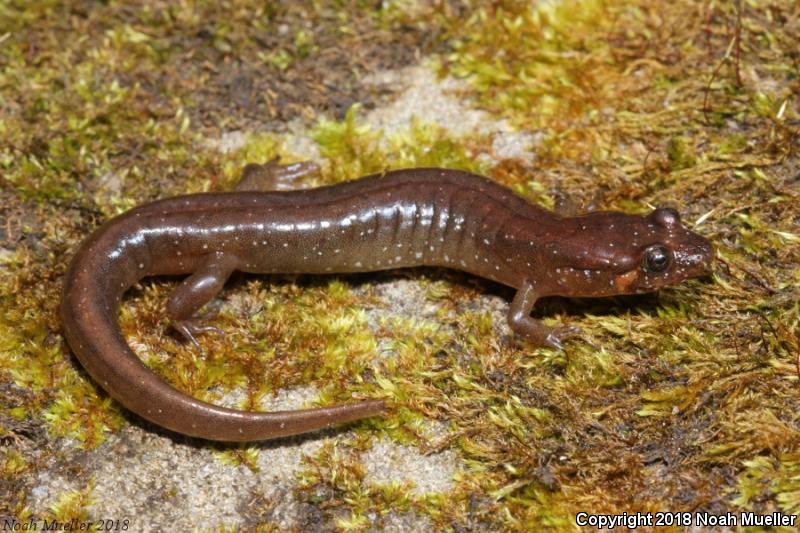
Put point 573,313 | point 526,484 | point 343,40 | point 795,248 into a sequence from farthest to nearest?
1. point 343,40
2. point 573,313
3. point 795,248
4. point 526,484

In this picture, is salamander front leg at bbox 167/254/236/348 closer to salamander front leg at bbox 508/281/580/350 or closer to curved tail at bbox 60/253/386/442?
curved tail at bbox 60/253/386/442

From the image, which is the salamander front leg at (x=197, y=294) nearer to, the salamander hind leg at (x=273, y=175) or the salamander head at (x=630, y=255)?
the salamander hind leg at (x=273, y=175)

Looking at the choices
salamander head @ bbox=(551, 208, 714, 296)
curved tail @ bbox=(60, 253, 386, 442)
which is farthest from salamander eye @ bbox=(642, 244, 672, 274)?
curved tail @ bbox=(60, 253, 386, 442)

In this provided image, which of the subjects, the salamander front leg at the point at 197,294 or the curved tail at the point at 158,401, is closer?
the curved tail at the point at 158,401

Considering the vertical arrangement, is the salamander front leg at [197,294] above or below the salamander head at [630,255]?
below

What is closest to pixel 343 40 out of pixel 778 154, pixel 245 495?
pixel 778 154

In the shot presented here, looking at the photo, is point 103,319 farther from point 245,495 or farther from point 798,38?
point 798,38

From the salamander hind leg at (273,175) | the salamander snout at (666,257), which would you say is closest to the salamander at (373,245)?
the salamander snout at (666,257)
